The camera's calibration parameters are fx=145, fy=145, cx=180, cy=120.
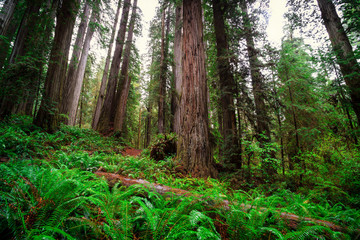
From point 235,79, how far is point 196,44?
2092 mm

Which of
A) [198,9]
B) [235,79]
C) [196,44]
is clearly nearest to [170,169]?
[196,44]

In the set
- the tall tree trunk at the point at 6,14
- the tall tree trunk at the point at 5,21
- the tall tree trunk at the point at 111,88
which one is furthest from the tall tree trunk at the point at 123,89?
the tall tree trunk at the point at 6,14

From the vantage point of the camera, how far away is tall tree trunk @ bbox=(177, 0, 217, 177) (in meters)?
3.65

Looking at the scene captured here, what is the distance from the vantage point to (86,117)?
22203 millimetres

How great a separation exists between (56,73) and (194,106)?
191 inches

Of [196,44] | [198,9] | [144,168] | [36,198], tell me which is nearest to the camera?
[36,198]

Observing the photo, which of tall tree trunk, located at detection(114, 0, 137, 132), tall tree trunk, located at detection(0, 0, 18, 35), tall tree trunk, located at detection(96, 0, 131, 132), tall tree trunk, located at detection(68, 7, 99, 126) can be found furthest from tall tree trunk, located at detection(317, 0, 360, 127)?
tall tree trunk, located at detection(0, 0, 18, 35)

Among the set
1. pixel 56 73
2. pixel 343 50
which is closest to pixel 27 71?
pixel 56 73

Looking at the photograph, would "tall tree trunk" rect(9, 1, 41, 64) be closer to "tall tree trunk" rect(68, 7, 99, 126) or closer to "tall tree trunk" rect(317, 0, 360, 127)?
"tall tree trunk" rect(68, 7, 99, 126)

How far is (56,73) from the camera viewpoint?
4.91 meters

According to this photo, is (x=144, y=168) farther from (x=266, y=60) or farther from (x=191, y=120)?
(x=266, y=60)

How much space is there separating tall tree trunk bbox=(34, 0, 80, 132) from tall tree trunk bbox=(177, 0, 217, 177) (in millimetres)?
4166

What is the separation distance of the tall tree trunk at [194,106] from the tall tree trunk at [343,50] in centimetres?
475

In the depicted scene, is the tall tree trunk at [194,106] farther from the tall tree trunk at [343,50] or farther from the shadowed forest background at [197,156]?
the tall tree trunk at [343,50]
